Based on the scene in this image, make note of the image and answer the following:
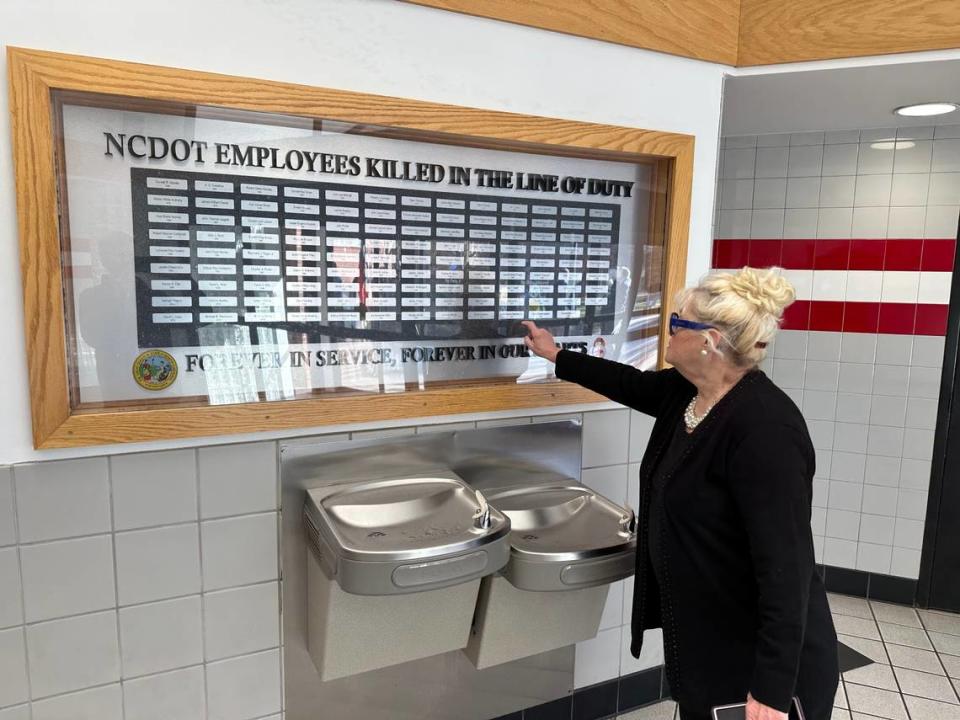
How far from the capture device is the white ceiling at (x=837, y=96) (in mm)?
2297

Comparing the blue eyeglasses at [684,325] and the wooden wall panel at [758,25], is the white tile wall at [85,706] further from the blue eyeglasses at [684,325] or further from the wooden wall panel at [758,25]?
the wooden wall panel at [758,25]

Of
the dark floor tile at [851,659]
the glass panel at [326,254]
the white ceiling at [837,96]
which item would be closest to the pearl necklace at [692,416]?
the glass panel at [326,254]

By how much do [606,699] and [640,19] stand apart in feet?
7.71

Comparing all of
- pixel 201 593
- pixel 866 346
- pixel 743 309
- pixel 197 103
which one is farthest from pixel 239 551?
pixel 866 346

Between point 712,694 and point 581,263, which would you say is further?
point 581,263

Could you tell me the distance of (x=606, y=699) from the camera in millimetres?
2500

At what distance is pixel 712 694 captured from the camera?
1.60m

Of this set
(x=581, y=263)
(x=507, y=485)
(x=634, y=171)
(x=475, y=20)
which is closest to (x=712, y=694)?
(x=507, y=485)

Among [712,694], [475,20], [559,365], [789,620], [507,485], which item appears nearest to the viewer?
[789,620]

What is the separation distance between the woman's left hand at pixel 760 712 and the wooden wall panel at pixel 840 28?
6.42 ft

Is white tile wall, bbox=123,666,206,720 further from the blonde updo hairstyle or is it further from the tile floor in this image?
the blonde updo hairstyle

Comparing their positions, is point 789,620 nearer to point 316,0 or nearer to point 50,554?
point 50,554

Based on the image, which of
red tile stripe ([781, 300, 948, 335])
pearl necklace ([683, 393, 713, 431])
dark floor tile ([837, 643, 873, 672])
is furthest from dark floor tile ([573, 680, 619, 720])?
red tile stripe ([781, 300, 948, 335])

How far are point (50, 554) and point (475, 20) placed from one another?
1781mm
